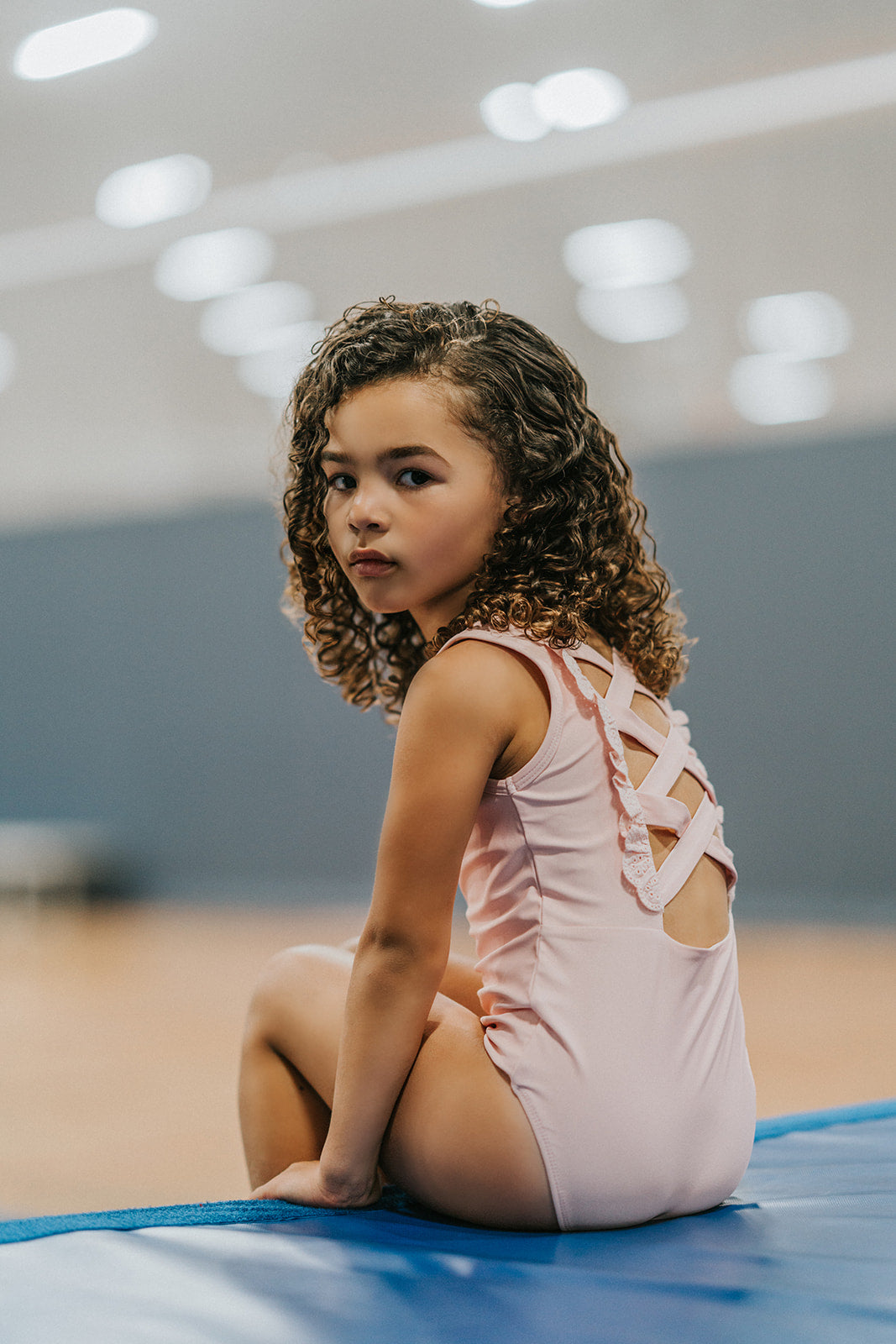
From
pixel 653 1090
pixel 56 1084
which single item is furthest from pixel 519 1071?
pixel 56 1084

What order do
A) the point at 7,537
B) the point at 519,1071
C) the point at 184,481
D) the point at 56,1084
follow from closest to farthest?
the point at 519,1071, the point at 56,1084, the point at 184,481, the point at 7,537

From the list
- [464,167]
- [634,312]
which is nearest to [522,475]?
[464,167]

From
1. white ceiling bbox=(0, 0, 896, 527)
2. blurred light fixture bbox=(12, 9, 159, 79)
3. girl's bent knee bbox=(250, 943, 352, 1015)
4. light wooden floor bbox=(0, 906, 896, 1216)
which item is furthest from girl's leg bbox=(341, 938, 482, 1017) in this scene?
blurred light fixture bbox=(12, 9, 159, 79)

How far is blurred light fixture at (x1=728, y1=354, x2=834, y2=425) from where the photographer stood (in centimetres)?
424

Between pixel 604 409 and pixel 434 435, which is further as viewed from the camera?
pixel 604 409

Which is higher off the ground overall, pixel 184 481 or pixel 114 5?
pixel 114 5

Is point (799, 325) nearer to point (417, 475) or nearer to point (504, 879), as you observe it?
point (417, 475)

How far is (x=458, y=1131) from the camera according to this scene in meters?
0.79

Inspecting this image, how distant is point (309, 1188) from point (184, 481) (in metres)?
4.86

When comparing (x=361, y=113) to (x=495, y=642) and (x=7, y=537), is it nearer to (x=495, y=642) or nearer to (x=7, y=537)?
(x=495, y=642)

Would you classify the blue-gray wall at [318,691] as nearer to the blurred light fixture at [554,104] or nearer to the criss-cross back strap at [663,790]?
the blurred light fixture at [554,104]

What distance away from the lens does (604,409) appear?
4.50m

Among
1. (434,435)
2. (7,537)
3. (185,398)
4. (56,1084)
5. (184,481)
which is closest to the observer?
(434,435)

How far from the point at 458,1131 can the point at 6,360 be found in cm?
493
